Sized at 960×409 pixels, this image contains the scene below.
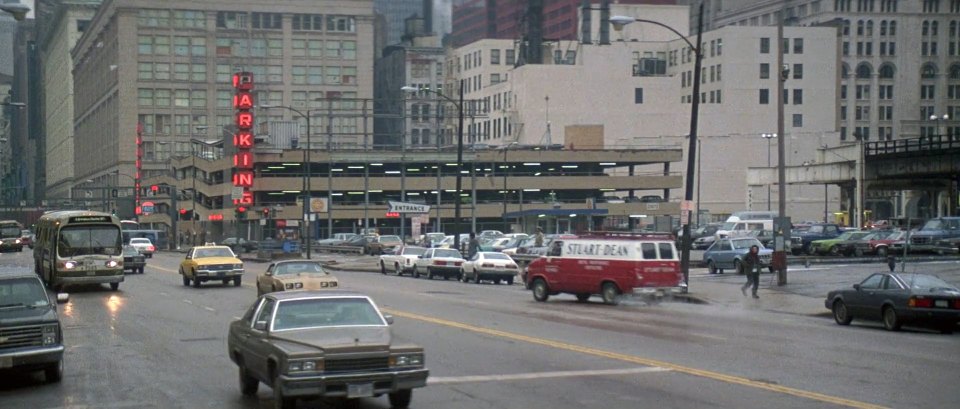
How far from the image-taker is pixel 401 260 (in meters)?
52.7

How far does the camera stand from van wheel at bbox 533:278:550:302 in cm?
3384

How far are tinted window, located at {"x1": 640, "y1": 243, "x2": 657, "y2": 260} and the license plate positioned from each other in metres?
20.3

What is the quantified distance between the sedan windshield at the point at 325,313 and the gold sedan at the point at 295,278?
16.2 metres

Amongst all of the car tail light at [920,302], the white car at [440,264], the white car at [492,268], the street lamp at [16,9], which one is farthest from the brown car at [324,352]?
the white car at [440,264]

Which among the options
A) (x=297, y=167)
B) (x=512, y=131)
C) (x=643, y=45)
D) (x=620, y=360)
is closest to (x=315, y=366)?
(x=620, y=360)

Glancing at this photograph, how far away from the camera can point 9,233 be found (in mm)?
92250

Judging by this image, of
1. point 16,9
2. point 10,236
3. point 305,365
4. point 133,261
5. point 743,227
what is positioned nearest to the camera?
point 305,365

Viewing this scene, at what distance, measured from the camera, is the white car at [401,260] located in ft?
171

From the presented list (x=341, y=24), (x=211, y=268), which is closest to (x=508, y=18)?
(x=341, y=24)

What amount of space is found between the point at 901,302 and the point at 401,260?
30953mm

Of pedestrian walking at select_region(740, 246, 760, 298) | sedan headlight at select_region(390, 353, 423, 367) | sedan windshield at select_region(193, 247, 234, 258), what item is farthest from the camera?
sedan windshield at select_region(193, 247, 234, 258)

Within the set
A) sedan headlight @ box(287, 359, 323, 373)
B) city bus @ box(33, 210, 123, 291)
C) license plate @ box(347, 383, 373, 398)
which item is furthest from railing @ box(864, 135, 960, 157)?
sedan headlight @ box(287, 359, 323, 373)

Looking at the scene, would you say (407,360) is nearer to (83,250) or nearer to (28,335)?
(28,335)

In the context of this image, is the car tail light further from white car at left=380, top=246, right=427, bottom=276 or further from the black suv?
white car at left=380, top=246, right=427, bottom=276
